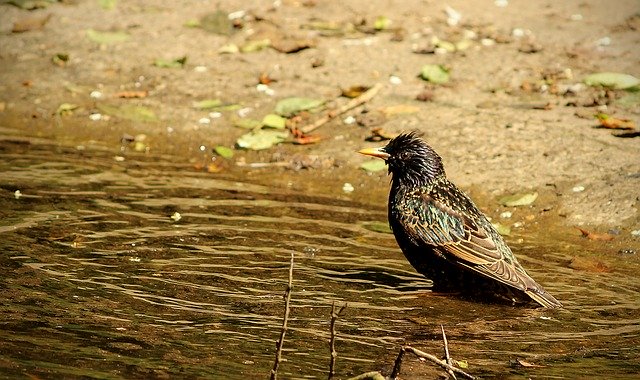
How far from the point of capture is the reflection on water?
17.7 feet

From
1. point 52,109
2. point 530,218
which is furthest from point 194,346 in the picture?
point 52,109

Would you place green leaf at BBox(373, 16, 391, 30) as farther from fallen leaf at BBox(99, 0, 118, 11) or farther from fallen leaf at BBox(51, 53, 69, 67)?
fallen leaf at BBox(51, 53, 69, 67)

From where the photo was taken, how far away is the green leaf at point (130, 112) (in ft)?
35.5

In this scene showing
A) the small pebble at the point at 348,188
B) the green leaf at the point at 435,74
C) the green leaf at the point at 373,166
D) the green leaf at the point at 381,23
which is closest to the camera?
the small pebble at the point at 348,188

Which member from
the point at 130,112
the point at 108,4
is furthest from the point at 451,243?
the point at 108,4

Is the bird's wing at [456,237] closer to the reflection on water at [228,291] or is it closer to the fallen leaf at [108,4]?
the reflection on water at [228,291]

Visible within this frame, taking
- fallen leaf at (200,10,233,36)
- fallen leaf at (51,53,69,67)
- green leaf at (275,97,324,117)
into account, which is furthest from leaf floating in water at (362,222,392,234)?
fallen leaf at (51,53,69,67)

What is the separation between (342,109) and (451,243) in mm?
3578

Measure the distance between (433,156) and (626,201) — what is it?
6.31 ft

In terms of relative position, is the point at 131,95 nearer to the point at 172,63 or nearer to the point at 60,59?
the point at 172,63

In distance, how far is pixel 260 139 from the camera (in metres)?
10.2

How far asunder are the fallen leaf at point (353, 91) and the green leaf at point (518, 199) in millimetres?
2299

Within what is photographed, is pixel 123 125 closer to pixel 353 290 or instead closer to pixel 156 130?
pixel 156 130

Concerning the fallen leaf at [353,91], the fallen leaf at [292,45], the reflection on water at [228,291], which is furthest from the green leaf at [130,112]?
the fallen leaf at [353,91]
